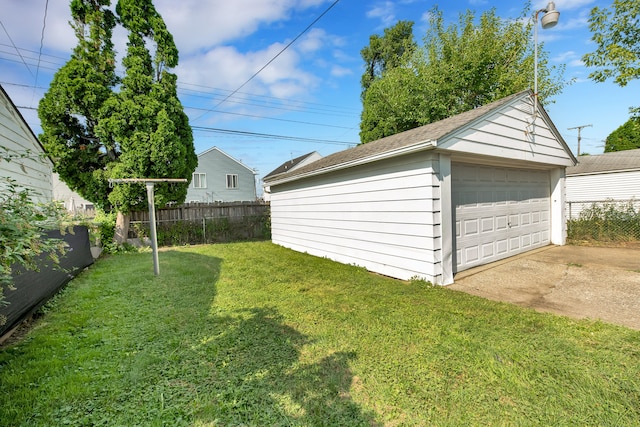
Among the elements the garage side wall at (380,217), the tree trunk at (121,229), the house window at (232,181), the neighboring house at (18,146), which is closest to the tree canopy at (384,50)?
the house window at (232,181)

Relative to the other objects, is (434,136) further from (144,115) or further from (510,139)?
(144,115)

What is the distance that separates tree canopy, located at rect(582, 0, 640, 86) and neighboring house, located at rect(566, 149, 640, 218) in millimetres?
5589

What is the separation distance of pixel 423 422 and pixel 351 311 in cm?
189

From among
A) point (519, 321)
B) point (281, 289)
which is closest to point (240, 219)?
point (281, 289)

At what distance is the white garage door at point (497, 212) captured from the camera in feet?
18.1

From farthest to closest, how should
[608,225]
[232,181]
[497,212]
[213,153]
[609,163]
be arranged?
[232,181] < [213,153] < [609,163] < [608,225] < [497,212]

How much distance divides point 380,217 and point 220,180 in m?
20.3

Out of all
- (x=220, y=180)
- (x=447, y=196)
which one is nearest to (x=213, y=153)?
(x=220, y=180)

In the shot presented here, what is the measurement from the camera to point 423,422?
5.88 ft

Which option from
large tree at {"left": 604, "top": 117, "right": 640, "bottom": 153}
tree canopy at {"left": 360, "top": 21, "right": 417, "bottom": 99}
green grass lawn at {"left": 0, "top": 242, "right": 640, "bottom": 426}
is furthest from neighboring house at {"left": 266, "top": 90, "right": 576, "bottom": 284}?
large tree at {"left": 604, "top": 117, "right": 640, "bottom": 153}

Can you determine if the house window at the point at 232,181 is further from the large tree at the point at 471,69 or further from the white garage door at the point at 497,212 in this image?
the white garage door at the point at 497,212

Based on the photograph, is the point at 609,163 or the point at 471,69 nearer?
the point at 471,69

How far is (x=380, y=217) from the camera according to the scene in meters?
5.66

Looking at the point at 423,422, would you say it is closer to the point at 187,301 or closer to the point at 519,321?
the point at 519,321
